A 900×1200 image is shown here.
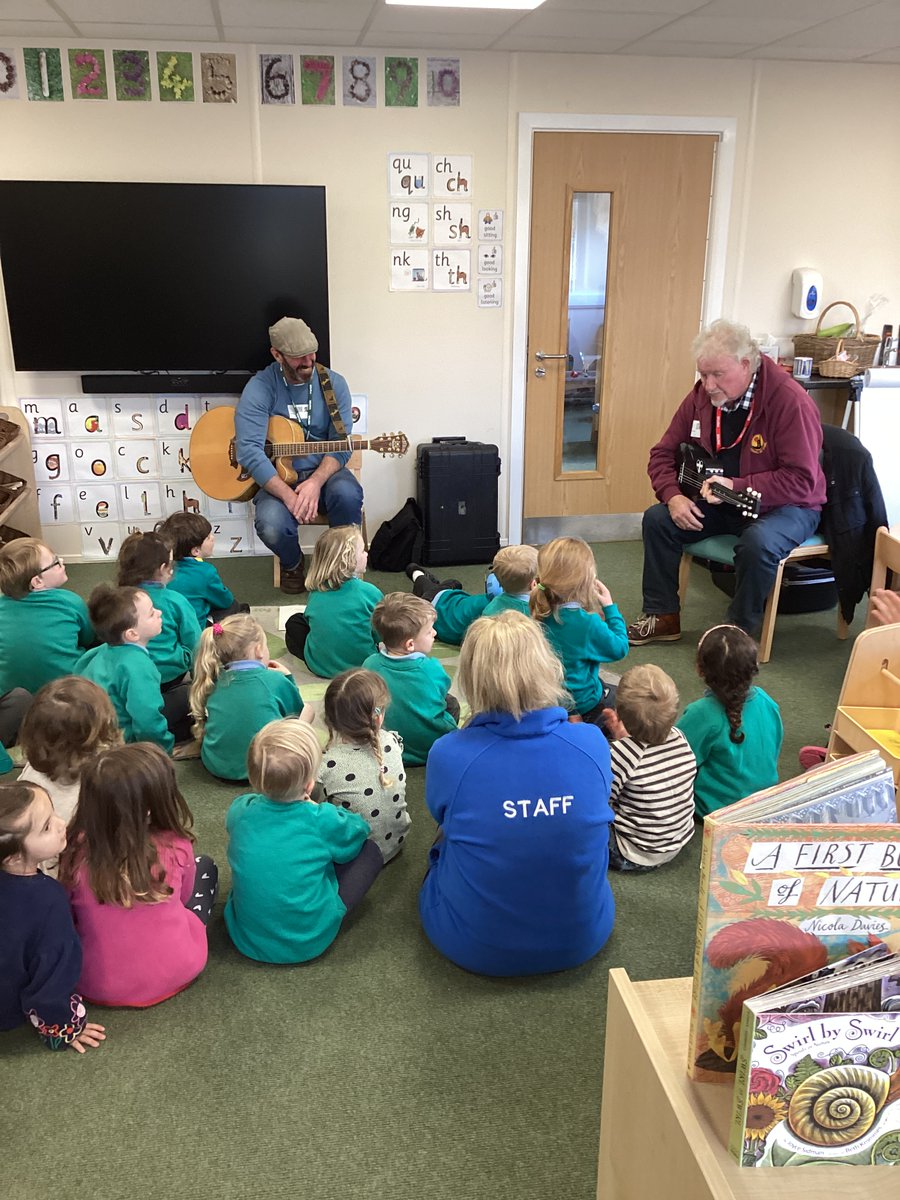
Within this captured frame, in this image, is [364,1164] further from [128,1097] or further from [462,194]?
[462,194]

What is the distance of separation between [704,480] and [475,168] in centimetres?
204

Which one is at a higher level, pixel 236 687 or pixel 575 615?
pixel 575 615

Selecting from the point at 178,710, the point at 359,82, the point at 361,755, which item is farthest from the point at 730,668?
the point at 359,82

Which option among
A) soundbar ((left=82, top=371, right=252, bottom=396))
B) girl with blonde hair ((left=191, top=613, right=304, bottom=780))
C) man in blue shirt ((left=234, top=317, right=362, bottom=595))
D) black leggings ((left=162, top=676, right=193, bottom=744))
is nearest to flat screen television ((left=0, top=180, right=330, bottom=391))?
soundbar ((left=82, top=371, right=252, bottom=396))

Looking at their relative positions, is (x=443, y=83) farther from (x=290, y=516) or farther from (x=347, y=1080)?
(x=347, y=1080)

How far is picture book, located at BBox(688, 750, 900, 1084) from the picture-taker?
2.98ft

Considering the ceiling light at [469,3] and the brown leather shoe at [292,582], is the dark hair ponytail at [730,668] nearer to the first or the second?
the brown leather shoe at [292,582]

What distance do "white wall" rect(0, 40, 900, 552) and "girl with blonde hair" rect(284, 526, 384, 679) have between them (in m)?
1.83

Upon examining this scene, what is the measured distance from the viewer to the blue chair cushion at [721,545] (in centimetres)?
390

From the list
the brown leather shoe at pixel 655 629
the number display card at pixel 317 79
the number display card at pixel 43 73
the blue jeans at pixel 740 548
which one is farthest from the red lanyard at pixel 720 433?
the number display card at pixel 43 73

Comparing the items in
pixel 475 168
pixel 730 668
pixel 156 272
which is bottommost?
pixel 730 668

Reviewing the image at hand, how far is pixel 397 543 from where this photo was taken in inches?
195

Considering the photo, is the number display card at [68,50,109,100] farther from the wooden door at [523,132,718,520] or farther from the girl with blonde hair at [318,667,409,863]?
the girl with blonde hair at [318,667,409,863]

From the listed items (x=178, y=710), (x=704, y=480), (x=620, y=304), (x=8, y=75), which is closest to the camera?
(x=178, y=710)
